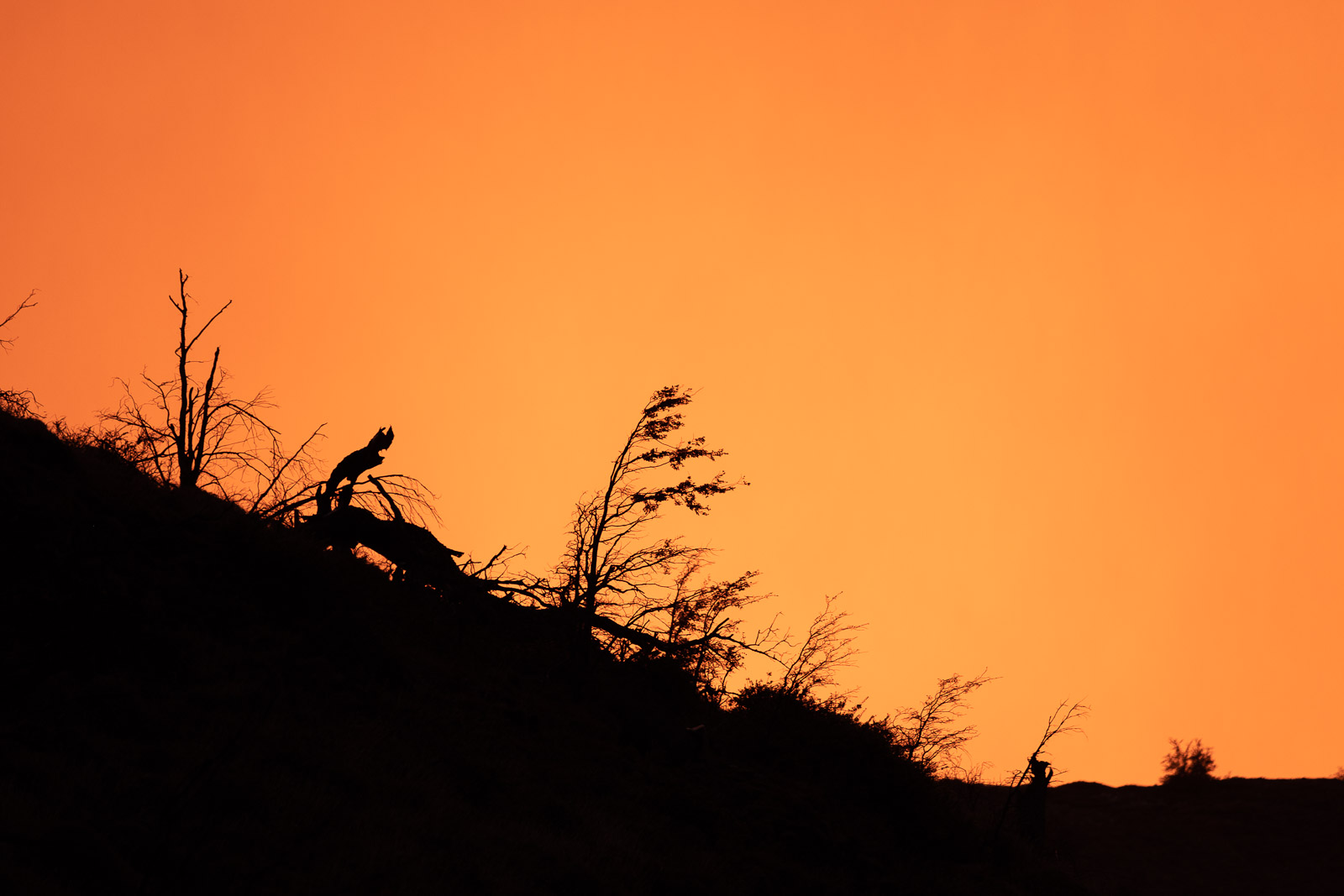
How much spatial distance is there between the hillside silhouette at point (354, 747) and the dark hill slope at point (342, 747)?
0.04 meters

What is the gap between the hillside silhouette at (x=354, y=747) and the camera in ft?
26.2

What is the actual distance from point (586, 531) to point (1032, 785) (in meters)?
14.1

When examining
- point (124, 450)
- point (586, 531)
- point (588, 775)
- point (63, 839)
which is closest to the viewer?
point (63, 839)

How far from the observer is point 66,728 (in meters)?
8.77

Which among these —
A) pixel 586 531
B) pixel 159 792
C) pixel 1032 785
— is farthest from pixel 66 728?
pixel 1032 785

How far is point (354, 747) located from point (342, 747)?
0.54ft

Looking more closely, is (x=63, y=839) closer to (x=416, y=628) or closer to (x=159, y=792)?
(x=159, y=792)

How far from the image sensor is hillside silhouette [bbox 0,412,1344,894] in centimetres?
800

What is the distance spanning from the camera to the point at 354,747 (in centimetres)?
1081

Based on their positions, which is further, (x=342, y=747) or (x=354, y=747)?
(x=354, y=747)

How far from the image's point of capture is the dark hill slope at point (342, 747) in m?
7.96

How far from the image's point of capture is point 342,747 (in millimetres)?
10695

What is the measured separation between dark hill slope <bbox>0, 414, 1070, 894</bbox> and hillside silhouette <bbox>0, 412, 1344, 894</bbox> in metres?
0.04

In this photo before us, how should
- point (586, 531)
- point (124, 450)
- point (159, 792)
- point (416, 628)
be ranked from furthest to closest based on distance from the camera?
point (586, 531)
point (124, 450)
point (416, 628)
point (159, 792)
